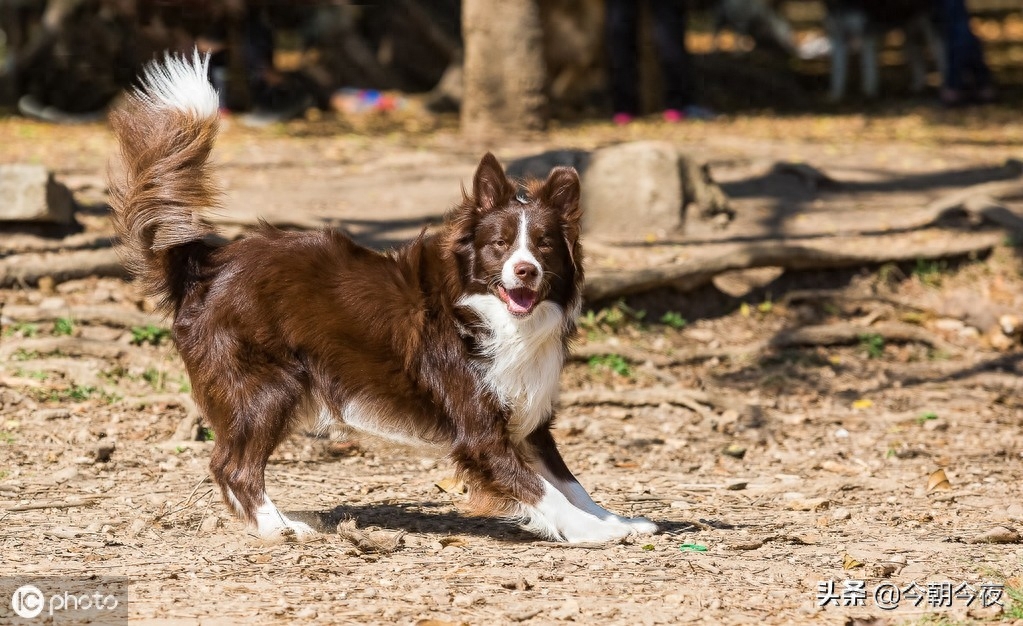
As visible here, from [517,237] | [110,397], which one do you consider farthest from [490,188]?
[110,397]

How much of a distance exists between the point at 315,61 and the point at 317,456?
11.8 m

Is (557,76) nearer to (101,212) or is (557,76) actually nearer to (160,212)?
(101,212)

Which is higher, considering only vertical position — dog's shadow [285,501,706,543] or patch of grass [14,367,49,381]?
patch of grass [14,367,49,381]

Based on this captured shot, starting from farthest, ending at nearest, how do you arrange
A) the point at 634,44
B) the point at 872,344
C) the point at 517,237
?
the point at 634,44
the point at 872,344
the point at 517,237

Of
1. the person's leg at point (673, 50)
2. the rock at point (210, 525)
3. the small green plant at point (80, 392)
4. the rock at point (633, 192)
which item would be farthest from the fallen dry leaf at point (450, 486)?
the person's leg at point (673, 50)

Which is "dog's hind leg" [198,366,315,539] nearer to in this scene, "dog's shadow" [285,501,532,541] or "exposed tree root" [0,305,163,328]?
"dog's shadow" [285,501,532,541]

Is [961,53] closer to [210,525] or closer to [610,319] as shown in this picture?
[610,319]

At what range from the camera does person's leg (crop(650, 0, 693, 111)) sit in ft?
49.7

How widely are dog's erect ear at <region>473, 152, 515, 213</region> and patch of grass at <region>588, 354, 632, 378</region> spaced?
2929mm

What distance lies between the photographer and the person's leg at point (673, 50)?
1516cm

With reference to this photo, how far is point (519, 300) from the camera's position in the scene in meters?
5.42

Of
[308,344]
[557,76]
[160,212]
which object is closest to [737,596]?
[308,344]

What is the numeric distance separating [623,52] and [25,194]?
26.5 ft

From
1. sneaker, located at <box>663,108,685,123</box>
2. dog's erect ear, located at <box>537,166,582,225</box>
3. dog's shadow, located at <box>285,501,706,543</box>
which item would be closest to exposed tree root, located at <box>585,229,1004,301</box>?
dog's shadow, located at <box>285,501,706,543</box>
